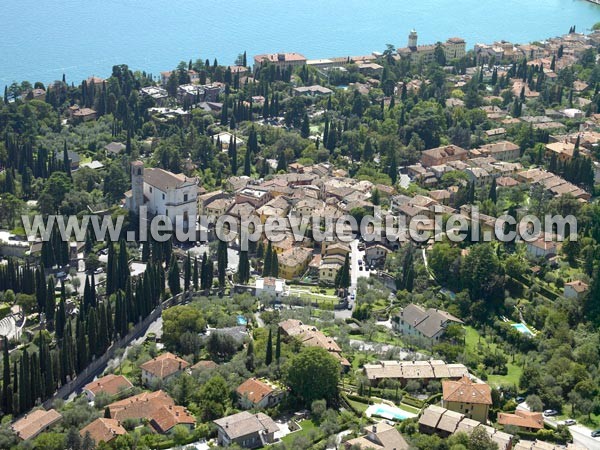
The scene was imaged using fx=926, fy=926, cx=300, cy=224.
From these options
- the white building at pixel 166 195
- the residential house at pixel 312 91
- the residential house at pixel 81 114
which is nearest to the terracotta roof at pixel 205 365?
the white building at pixel 166 195

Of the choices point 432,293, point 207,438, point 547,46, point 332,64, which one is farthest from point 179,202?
point 547,46

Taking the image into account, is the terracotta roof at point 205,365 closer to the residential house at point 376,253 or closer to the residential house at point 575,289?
the residential house at point 376,253

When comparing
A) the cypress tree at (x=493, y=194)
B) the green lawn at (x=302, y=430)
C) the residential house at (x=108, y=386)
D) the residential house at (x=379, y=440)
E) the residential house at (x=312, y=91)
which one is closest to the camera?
the residential house at (x=379, y=440)

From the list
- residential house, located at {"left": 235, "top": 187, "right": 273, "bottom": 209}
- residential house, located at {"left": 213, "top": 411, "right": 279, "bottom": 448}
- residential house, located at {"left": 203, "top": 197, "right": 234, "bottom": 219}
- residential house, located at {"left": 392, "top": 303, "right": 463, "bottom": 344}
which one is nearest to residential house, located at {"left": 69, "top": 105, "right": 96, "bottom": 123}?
residential house, located at {"left": 235, "top": 187, "right": 273, "bottom": 209}

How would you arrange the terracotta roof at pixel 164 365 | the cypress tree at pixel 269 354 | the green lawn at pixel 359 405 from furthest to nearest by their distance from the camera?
the cypress tree at pixel 269 354
the terracotta roof at pixel 164 365
the green lawn at pixel 359 405

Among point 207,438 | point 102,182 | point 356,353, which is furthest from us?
point 102,182

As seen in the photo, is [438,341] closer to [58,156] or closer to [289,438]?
[289,438]
